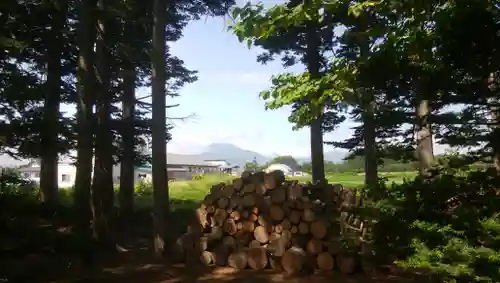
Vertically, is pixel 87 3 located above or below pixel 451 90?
above

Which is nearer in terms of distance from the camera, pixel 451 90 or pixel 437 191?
pixel 437 191

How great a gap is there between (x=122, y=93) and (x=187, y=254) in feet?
22.4

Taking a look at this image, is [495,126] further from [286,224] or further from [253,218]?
[253,218]

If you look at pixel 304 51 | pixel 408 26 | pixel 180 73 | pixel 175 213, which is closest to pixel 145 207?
pixel 175 213

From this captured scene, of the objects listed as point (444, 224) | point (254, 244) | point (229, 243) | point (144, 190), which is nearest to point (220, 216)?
point (229, 243)

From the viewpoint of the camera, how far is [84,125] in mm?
8859

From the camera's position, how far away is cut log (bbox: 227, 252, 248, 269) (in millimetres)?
7176

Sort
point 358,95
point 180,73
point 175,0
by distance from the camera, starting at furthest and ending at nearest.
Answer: point 180,73 < point 175,0 < point 358,95

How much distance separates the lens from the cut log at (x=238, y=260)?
23.5 ft

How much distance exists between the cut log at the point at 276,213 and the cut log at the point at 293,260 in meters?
0.72

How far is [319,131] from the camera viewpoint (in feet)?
44.9

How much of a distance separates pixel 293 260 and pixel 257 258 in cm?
75

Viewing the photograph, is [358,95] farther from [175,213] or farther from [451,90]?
[175,213]

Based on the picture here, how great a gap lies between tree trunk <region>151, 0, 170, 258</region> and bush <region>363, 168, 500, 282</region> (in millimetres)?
5652
